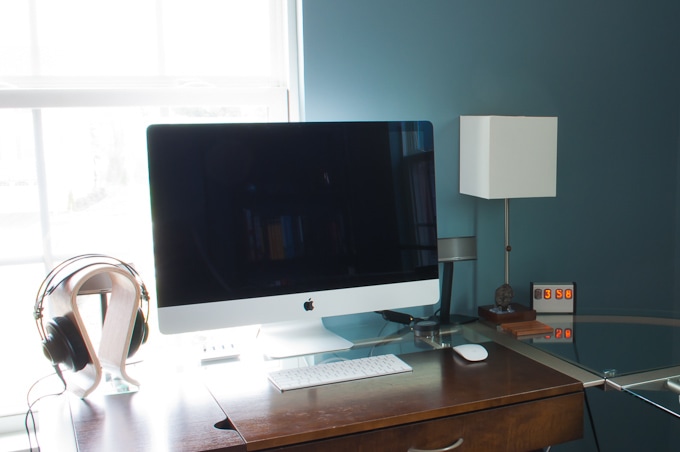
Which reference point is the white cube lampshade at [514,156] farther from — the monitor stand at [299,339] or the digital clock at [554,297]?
the monitor stand at [299,339]

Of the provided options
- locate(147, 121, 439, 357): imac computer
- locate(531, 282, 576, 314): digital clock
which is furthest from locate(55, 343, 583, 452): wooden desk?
locate(531, 282, 576, 314): digital clock

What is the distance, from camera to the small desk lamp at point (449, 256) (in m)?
2.06

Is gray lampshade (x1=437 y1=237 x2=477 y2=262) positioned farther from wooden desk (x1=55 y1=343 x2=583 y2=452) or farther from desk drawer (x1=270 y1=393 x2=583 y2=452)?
desk drawer (x1=270 y1=393 x2=583 y2=452)

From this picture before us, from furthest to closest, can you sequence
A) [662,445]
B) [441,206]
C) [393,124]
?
1. [662,445]
2. [441,206]
3. [393,124]

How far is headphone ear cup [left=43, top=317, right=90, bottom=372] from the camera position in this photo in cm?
151

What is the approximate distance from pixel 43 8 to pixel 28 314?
0.87m

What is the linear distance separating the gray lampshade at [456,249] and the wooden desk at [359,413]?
0.43 m

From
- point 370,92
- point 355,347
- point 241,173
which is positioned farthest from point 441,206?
point 241,173

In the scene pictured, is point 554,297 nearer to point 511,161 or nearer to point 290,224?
point 511,161

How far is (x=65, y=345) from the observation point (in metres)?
1.52

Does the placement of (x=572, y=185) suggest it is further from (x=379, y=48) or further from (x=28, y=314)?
(x=28, y=314)

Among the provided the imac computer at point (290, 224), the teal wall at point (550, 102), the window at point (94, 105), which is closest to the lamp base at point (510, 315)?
the teal wall at point (550, 102)

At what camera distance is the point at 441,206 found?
7.32 ft

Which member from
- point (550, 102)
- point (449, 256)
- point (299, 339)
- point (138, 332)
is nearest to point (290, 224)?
point (299, 339)
